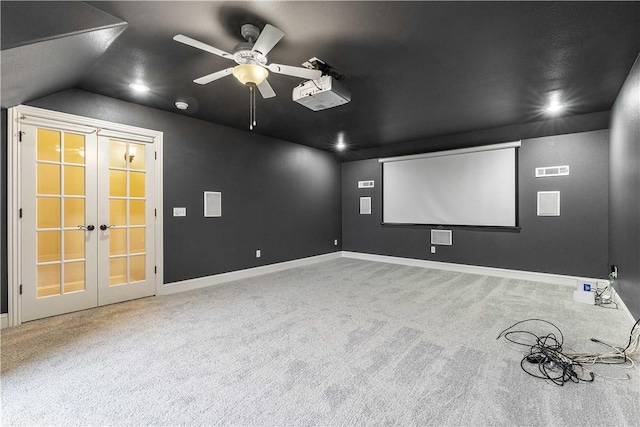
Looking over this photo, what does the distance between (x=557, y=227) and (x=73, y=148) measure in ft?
22.9

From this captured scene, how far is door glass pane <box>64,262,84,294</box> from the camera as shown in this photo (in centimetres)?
336

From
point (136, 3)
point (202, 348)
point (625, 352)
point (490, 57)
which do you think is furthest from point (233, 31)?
point (625, 352)

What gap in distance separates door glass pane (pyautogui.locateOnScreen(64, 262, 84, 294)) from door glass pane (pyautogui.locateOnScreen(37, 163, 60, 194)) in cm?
86

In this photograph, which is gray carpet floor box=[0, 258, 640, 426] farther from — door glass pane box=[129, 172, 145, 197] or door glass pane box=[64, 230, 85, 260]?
door glass pane box=[129, 172, 145, 197]

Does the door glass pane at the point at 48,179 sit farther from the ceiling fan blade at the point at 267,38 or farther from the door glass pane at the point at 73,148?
the ceiling fan blade at the point at 267,38

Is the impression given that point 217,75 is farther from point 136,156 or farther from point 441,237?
point 441,237

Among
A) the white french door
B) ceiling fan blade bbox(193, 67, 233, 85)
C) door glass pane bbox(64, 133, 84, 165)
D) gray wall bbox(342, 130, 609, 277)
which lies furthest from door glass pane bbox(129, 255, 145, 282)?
gray wall bbox(342, 130, 609, 277)

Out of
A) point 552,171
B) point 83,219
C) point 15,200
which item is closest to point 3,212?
point 15,200

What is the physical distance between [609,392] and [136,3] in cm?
406

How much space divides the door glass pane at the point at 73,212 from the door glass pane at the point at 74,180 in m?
0.09

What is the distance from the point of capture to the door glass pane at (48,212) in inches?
126

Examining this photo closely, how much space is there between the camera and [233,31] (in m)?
2.27

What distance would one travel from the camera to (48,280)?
3.25 metres

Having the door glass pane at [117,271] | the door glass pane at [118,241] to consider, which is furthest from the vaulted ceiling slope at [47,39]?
the door glass pane at [117,271]
